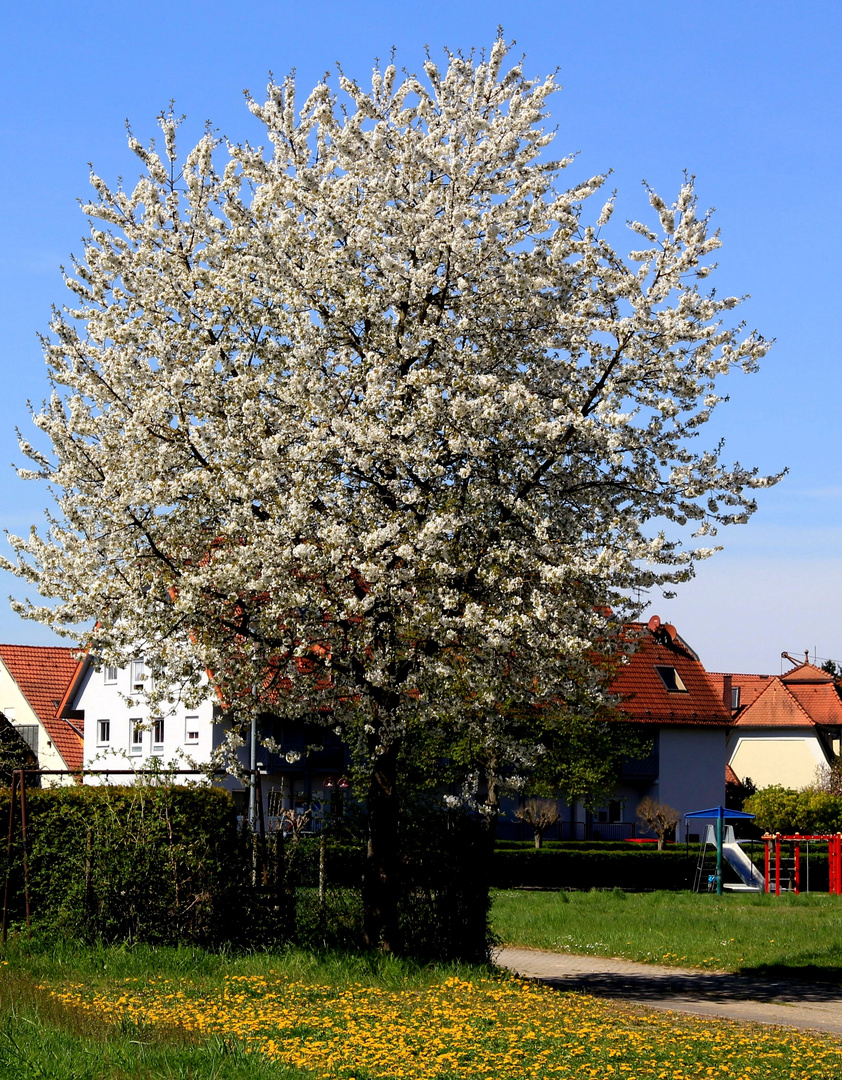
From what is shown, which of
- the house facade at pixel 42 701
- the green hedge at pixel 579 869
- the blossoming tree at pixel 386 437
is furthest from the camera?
the house facade at pixel 42 701

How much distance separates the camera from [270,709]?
15.9m

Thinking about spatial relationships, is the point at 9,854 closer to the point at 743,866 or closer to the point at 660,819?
the point at 743,866

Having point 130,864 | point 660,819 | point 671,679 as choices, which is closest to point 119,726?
point 660,819

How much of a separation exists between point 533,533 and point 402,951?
5334 millimetres

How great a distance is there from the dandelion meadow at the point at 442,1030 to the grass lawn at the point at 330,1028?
23 millimetres

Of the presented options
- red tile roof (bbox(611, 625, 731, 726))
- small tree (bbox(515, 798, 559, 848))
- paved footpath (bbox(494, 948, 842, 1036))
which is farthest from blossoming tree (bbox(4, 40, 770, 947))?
red tile roof (bbox(611, 625, 731, 726))

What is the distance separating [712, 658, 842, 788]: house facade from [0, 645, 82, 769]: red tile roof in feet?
123

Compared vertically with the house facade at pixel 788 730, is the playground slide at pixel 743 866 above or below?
below

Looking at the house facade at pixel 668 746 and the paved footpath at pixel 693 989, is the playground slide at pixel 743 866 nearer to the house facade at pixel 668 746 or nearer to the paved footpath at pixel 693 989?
the house facade at pixel 668 746

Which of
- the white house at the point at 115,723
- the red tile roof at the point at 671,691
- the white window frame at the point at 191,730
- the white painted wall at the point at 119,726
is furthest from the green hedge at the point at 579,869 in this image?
the white window frame at the point at 191,730

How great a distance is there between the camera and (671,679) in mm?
60906

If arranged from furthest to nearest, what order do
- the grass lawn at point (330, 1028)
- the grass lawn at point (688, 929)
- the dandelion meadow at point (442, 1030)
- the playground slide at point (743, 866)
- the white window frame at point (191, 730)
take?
the white window frame at point (191, 730)
the playground slide at point (743, 866)
the grass lawn at point (688, 929)
the dandelion meadow at point (442, 1030)
the grass lawn at point (330, 1028)

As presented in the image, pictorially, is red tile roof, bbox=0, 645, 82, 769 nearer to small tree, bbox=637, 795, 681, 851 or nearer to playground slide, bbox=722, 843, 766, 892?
small tree, bbox=637, 795, 681, 851

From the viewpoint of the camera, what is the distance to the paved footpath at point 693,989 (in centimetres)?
1452
